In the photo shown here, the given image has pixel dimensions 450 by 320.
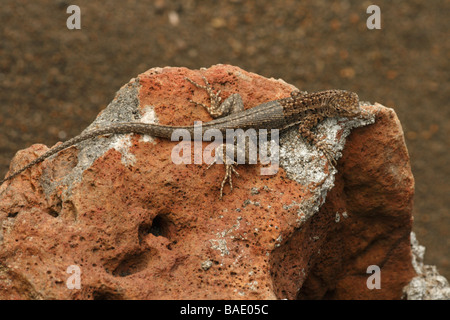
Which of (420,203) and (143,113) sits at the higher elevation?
(143,113)

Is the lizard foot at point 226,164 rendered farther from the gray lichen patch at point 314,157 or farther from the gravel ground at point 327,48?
the gravel ground at point 327,48

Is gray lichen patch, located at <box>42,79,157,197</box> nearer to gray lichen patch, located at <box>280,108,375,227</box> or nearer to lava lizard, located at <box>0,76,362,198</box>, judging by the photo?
lava lizard, located at <box>0,76,362,198</box>

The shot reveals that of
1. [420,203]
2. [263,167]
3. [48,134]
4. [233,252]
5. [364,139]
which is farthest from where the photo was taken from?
[420,203]

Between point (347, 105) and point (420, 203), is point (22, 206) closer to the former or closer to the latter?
point (347, 105)

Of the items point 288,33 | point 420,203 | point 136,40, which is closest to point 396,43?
point 288,33

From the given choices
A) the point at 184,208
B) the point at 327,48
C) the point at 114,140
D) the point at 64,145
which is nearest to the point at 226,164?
the point at 184,208

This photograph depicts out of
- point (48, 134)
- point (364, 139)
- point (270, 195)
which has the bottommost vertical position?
point (270, 195)

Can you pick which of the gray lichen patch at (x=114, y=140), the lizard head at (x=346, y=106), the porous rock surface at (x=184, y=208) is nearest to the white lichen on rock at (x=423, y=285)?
the porous rock surface at (x=184, y=208)
